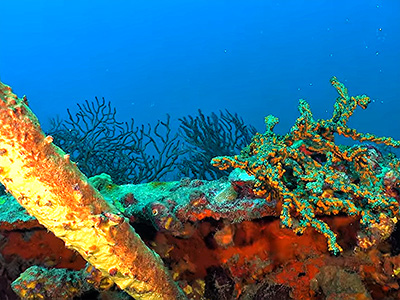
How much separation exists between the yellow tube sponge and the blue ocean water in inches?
2175

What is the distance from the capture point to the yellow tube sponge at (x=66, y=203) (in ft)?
3.82

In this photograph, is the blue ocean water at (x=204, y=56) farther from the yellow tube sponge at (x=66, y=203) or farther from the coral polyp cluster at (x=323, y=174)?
the yellow tube sponge at (x=66, y=203)

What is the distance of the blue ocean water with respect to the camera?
2916 inches

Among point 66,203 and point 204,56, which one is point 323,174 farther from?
point 204,56

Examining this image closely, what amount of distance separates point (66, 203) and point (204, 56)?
105058mm

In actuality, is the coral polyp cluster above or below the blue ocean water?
below

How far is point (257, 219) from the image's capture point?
2248 mm

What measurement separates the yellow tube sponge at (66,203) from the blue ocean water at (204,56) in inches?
2175

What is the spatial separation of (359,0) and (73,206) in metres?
105

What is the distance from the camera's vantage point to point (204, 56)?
334 ft

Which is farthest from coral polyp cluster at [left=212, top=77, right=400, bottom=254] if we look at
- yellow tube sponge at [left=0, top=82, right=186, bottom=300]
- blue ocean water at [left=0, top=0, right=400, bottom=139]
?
blue ocean water at [left=0, top=0, right=400, bottom=139]

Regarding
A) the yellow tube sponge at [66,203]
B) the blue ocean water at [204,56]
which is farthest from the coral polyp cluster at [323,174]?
the blue ocean water at [204,56]

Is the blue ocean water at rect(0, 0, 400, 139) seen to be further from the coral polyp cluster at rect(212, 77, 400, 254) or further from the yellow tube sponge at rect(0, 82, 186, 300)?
the yellow tube sponge at rect(0, 82, 186, 300)

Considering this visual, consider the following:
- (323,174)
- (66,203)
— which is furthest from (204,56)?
(66,203)
